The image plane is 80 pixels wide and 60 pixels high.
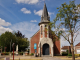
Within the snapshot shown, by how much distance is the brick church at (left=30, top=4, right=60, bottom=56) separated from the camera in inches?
1196

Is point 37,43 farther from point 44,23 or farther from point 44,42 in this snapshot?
point 44,23

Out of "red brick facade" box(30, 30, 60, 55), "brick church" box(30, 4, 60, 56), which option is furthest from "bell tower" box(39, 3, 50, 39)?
"red brick facade" box(30, 30, 60, 55)

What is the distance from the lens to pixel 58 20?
1834 centimetres

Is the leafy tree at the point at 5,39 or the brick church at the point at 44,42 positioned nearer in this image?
the brick church at the point at 44,42

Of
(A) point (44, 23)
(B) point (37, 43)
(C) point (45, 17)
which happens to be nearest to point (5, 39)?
(B) point (37, 43)

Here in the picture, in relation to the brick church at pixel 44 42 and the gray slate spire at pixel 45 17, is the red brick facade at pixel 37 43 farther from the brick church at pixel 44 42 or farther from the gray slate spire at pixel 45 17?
the gray slate spire at pixel 45 17

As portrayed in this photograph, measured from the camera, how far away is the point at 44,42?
1205 inches

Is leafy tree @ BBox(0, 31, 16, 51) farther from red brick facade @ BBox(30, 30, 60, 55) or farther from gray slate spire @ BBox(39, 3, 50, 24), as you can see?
gray slate spire @ BBox(39, 3, 50, 24)

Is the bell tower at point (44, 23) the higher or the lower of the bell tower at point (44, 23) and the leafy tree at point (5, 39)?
the higher

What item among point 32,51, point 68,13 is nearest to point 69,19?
point 68,13

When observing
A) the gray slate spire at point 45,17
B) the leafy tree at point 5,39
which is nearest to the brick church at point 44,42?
the gray slate spire at point 45,17

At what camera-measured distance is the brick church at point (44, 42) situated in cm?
3038

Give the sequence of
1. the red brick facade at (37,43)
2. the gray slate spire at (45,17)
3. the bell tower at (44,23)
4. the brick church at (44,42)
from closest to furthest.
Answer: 1. the brick church at (44,42)
2. the bell tower at (44,23)
3. the gray slate spire at (45,17)
4. the red brick facade at (37,43)

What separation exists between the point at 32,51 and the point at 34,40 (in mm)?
4042
